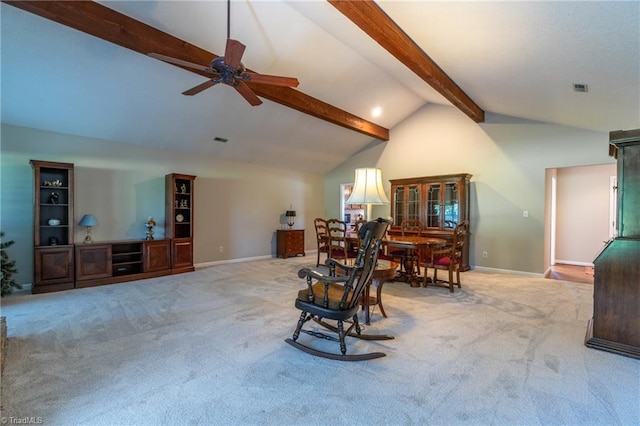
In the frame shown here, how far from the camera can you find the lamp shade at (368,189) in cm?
349

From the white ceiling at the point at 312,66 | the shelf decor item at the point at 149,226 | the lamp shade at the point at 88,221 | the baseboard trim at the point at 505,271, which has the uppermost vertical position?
the white ceiling at the point at 312,66

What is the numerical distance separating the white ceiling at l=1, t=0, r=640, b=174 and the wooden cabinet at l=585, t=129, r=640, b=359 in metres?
Answer: 0.90

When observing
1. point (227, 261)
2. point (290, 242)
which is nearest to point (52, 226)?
point (227, 261)

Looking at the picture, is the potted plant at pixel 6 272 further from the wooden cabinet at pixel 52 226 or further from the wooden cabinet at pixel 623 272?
the wooden cabinet at pixel 623 272

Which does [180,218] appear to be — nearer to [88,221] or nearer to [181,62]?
[88,221]

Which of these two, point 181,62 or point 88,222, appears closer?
point 181,62

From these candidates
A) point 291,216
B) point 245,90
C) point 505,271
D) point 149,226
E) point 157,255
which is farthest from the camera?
point 291,216

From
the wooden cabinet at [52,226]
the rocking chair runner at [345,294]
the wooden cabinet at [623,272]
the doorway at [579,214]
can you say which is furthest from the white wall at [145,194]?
the wooden cabinet at [623,272]

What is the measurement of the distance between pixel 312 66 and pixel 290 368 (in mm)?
4049

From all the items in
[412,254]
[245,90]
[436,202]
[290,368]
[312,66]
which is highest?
[312,66]

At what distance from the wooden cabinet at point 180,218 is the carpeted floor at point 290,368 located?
1.81 m

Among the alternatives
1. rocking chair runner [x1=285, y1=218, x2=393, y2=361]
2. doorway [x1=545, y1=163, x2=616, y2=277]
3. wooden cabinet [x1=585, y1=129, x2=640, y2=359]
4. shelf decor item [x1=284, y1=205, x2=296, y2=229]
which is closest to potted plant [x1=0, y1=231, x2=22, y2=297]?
rocking chair runner [x1=285, y1=218, x2=393, y2=361]

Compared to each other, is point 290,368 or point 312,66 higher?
point 312,66

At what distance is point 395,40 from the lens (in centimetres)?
317
